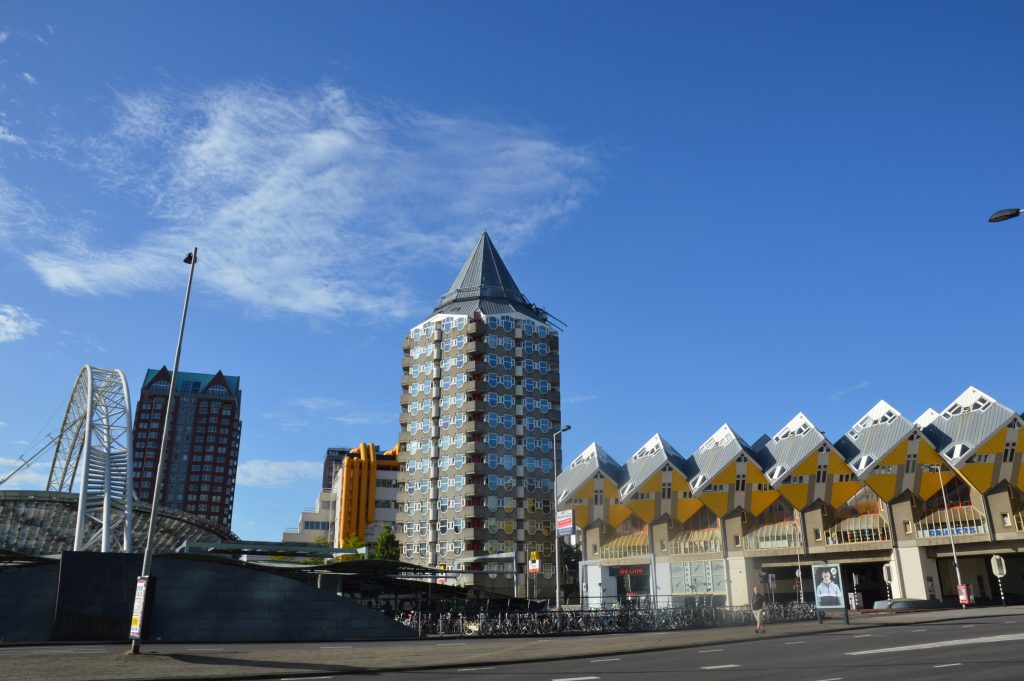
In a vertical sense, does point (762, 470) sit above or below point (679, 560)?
above

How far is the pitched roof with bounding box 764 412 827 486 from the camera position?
80.2 metres

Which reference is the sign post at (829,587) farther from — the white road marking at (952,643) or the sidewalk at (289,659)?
the white road marking at (952,643)

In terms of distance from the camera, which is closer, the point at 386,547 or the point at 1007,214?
the point at 1007,214

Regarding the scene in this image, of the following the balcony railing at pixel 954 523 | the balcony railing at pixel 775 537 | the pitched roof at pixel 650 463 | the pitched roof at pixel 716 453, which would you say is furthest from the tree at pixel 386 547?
the balcony railing at pixel 954 523

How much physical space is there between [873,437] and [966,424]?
862 centimetres

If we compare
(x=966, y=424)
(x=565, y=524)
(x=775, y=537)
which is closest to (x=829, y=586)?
(x=565, y=524)

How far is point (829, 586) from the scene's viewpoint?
3450 cm

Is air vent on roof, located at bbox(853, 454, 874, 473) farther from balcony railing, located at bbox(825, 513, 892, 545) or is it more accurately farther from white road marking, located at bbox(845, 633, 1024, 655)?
white road marking, located at bbox(845, 633, 1024, 655)

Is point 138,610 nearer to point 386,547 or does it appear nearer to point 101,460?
point 101,460

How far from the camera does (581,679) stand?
15.7 meters

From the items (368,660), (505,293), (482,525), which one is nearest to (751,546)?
(482,525)

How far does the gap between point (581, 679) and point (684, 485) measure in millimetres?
76918

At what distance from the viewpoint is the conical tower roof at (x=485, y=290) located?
115m

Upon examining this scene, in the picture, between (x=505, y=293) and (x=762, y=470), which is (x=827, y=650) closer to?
(x=762, y=470)
